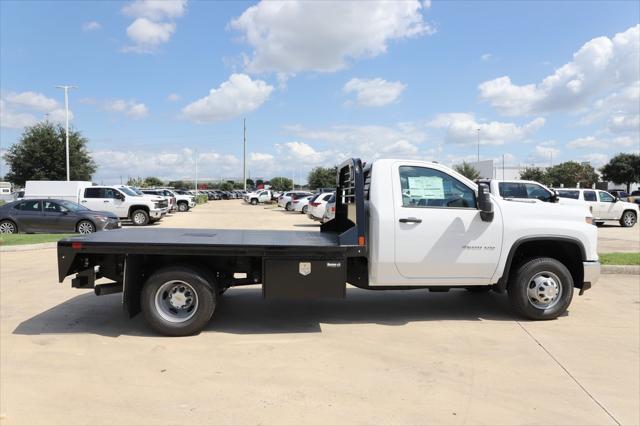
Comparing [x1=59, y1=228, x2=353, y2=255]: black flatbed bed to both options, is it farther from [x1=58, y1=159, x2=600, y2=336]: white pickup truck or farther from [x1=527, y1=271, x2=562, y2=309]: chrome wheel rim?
[x1=527, y1=271, x2=562, y2=309]: chrome wheel rim

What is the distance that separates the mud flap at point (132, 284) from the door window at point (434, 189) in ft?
10.8

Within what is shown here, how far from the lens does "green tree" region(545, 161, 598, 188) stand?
3196 inches

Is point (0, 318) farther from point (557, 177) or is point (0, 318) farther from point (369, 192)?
point (557, 177)

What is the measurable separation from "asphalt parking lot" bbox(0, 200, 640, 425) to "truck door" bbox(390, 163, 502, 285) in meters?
0.71

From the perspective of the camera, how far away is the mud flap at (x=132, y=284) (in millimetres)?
5496

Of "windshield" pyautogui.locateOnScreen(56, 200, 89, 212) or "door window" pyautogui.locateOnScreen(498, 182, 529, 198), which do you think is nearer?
"windshield" pyautogui.locateOnScreen(56, 200, 89, 212)

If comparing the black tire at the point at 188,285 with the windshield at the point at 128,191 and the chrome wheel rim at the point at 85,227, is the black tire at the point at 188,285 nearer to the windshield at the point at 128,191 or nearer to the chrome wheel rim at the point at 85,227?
the chrome wheel rim at the point at 85,227

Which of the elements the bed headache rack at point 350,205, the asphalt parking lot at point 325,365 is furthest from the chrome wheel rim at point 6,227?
the bed headache rack at point 350,205

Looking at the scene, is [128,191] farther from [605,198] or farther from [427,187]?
[605,198]

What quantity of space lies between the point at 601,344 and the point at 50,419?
5475mm

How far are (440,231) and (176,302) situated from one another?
3240 mm

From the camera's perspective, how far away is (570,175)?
267 feet

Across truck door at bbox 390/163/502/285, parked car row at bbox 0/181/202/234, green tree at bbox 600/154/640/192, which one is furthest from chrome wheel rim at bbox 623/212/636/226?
green tree at bbox 600/154/640/192

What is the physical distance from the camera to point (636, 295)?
787 cm
